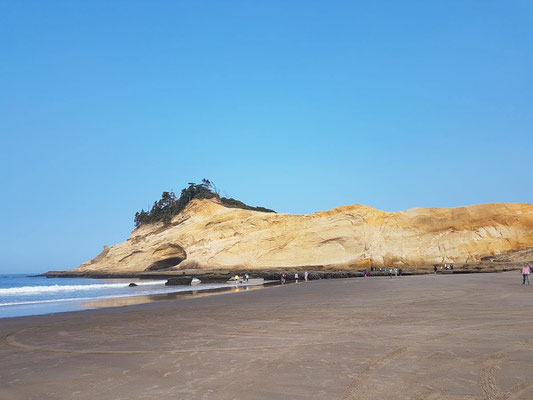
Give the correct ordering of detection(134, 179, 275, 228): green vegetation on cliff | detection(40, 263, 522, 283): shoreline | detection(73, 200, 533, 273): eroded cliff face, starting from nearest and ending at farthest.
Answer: detection(40, 263, 522, 283): shoreline < detection(73, 200, 533, 273): eroded cliff face < detection(134, 179, 275, 228): green vegetation on cliff

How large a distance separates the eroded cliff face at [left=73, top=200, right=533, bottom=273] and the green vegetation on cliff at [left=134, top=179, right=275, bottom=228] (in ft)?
38.3

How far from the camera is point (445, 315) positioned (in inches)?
491

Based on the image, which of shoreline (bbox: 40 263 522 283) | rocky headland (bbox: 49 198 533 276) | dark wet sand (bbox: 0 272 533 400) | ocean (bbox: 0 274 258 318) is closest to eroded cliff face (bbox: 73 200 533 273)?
rocky headland (bbox: 49 198 533 276)

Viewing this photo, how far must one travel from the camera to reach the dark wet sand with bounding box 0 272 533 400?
592cm

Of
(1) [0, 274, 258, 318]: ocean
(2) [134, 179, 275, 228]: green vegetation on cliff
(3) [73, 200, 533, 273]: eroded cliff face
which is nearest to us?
(1) [0, 274, 258, 318]: ocean

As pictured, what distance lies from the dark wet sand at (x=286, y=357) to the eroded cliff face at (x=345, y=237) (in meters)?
45.5

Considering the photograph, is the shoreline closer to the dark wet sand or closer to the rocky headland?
the rocky headland

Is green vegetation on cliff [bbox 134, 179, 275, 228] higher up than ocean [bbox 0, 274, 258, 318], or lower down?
higher up

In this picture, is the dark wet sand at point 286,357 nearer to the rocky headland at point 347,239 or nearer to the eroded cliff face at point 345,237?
the rocky headland at point 347,239

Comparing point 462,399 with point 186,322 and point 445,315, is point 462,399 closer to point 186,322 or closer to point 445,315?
point 445,315

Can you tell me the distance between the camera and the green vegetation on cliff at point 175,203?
9062 cm

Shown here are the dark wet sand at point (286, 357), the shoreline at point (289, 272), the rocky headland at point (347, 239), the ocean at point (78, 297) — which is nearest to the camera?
the dark wet sand at point (286, 357)

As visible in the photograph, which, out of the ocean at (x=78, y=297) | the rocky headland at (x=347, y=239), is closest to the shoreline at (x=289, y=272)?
the rocky headland at (x=347, y=239)

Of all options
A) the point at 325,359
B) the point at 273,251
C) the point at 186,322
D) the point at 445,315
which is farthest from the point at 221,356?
the point at 273,251
